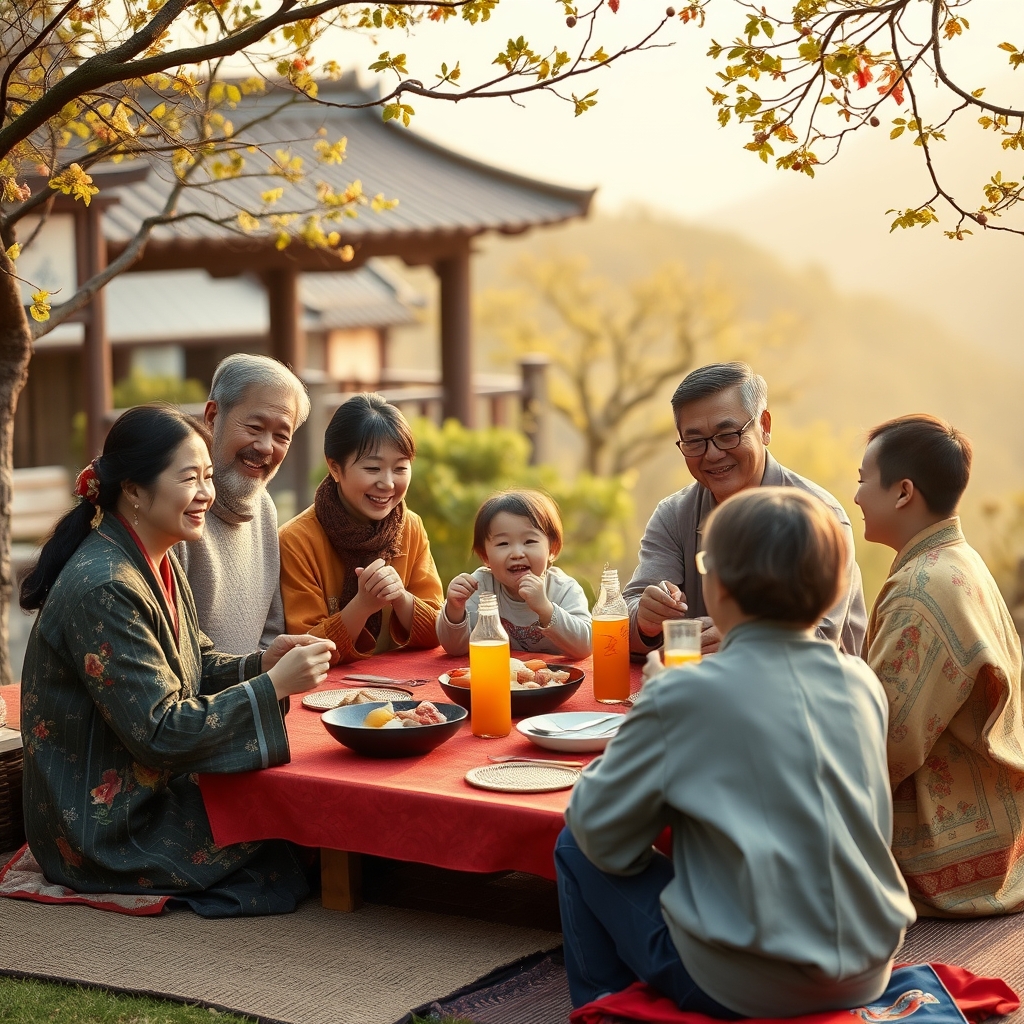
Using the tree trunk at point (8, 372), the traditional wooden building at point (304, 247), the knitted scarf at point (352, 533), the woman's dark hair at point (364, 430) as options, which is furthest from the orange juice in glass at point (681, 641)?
the traditional wooden building at point (304, 247)

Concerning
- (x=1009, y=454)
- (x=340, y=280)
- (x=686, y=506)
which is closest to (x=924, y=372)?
(x=1009, y=454)

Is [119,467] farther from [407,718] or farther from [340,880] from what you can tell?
[340,880]

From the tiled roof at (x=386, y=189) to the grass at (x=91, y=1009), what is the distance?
7.26 metres

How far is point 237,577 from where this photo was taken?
13.2 feet

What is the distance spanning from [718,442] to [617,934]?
5.33ft

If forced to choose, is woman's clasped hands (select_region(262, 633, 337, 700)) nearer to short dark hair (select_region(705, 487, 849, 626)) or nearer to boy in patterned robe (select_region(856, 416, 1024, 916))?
short dark hair (select_region(705, 487, 849, 626))

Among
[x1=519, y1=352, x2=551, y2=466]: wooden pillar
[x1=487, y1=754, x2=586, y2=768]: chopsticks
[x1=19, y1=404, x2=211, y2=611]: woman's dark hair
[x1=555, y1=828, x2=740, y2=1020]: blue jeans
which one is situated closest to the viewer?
[x1=555, y1=828, x2=740, y2=1020]: blue jeans

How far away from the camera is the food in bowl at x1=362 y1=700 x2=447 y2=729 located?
122 inches

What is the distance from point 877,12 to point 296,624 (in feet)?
7.81

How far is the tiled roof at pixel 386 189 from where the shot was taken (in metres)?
10.6

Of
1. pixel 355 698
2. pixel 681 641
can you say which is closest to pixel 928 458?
pixel 681 641

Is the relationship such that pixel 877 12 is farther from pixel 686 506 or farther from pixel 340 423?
pixel 340 423

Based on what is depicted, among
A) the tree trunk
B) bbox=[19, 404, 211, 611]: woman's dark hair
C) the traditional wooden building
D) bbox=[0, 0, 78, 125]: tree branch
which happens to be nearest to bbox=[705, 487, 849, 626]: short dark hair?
bbox=[19, 404, 211, 611]: woman's dark hair

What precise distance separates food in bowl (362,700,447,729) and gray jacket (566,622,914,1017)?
869 millimetres
